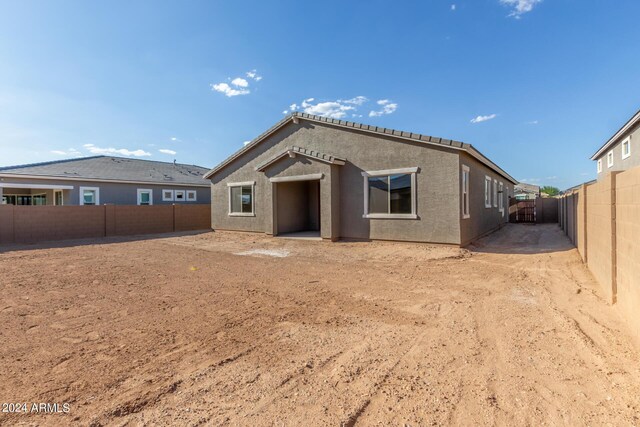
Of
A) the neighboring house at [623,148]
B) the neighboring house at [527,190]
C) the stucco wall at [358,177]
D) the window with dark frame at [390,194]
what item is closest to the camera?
→ the stucco wall at [358,177]

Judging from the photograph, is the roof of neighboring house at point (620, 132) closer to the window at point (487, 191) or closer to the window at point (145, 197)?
the window at point (487, 191)

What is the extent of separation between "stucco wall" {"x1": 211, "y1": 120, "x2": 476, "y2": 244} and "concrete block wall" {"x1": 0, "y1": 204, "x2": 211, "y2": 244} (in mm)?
5430

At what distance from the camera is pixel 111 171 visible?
2345cm

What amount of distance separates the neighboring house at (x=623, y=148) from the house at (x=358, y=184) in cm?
644

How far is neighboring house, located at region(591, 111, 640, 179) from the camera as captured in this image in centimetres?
1596

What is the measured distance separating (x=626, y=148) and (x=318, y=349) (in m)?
22.8

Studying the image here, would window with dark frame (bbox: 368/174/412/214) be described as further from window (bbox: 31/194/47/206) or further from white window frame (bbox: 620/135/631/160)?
window (bbox: 31/194/47/206)

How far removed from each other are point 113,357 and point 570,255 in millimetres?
11114

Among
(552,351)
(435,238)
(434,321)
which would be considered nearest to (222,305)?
(434,321)

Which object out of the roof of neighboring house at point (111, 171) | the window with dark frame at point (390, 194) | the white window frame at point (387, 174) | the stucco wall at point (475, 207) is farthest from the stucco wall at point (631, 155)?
the roof of neighboring house at point (111, 171)

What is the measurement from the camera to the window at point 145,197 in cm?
2384

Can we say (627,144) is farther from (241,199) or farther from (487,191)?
(241,199)

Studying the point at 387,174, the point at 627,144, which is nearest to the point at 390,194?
the point at 387,174

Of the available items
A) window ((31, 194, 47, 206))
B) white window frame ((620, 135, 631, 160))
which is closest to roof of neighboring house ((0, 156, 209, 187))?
window ((31, 194, 47, 206))
